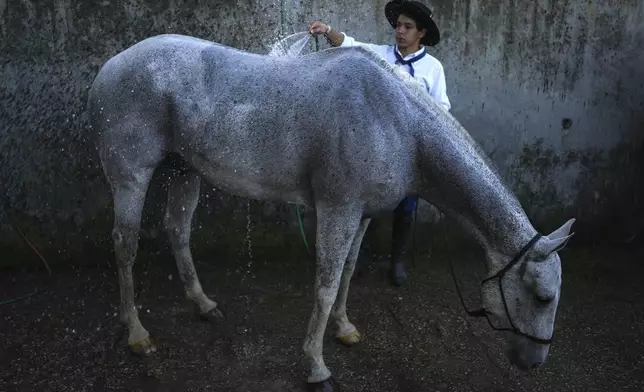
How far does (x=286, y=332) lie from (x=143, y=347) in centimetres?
86

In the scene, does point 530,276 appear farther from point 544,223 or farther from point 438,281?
point 544,223

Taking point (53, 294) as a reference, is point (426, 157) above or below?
above

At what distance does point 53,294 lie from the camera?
14.4 feet

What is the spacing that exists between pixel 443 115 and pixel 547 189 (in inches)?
95.3

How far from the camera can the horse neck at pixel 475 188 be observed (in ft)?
9.69

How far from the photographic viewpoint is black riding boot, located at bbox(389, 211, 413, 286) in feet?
14.8

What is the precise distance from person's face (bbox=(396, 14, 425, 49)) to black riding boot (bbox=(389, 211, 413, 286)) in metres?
1.21

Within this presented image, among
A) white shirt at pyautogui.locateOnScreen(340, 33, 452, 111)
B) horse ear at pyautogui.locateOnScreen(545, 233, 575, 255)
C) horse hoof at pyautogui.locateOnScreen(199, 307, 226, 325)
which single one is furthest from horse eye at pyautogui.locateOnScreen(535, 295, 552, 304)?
horse hoof at pyautogui.locateOnScreen(199, 307, 226, 325)

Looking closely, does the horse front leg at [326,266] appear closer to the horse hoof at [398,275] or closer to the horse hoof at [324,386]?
the horse hoof at [324,386]

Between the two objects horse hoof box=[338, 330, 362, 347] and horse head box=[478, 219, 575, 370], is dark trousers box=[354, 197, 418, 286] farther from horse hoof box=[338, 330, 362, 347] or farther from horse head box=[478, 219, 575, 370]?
horse head box=[478, 219, 575, 370]

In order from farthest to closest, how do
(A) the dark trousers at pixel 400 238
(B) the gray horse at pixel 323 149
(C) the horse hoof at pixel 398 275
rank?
(C) the horse hoof at pixel 398 275 → (A) the dark trousers at pixel 400 238 → (B) the gray horse at pixel 323 149

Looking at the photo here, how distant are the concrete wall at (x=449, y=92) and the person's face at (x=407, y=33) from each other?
70 cm

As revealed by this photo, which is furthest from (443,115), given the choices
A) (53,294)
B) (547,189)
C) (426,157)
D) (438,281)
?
(53,294)

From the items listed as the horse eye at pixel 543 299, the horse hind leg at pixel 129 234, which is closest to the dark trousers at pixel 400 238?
the horse eye at pixel 543 299
